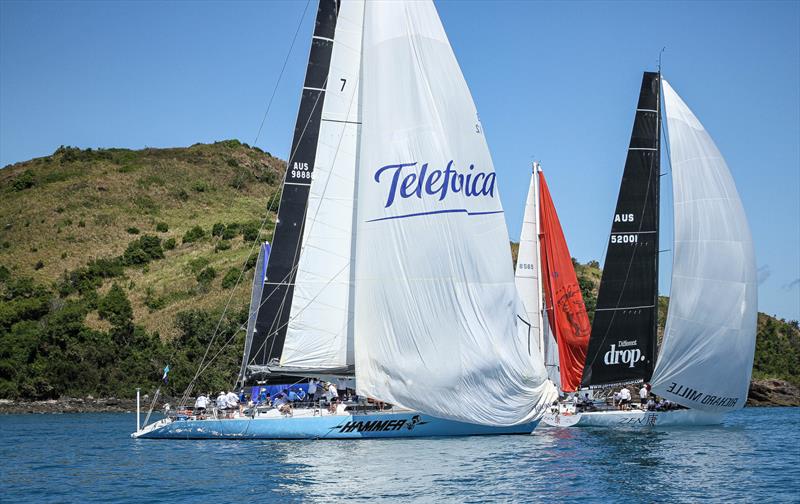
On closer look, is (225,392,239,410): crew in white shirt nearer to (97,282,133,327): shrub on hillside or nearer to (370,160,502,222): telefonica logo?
(370,160,502,222): telefonica logo

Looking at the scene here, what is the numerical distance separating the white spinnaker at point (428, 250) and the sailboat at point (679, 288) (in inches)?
331

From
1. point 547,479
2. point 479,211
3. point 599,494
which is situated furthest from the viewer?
point 479,211

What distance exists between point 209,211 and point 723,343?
8420 centimetres

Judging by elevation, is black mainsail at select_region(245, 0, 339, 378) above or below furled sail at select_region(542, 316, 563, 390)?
above

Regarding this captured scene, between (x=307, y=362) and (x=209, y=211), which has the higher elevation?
(x=209, y=211)

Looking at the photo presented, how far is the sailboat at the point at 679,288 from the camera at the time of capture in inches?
1256

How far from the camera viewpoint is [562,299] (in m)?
38.3

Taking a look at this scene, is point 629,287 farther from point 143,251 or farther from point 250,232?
point 143,251

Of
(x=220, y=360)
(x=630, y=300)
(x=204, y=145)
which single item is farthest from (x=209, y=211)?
(x=630, y=300)

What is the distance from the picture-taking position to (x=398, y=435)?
87.2 ft

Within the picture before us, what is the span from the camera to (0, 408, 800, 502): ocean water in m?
19.1

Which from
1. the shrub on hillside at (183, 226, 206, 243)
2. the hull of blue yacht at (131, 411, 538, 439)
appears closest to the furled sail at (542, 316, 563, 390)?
the hull of blue yacht at (131, 411, 538, 439)

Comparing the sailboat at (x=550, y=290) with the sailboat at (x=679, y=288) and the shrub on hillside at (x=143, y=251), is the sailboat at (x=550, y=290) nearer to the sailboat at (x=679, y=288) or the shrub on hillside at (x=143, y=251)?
the sailboat at (x=679, y=288)

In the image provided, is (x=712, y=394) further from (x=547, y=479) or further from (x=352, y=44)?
(x=352, y=44)
